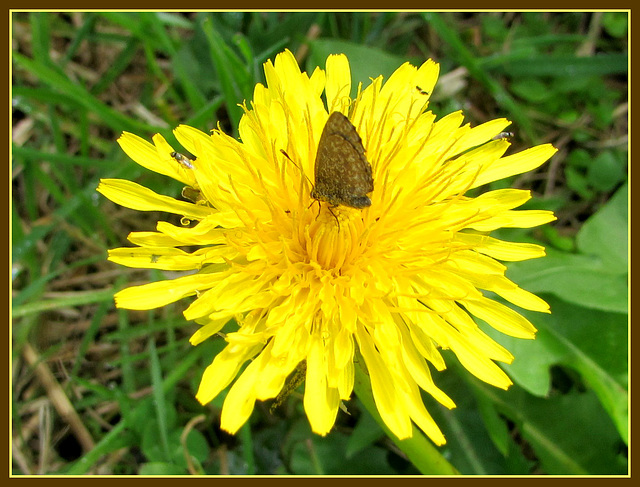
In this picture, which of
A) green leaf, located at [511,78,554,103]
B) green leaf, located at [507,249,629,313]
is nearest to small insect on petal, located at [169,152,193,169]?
green leaf, located at [507,249,629,313]

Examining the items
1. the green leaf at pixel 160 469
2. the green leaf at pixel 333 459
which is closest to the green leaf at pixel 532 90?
the green leaf at pixel 333 459

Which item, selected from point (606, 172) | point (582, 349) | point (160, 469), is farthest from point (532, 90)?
point (160, 469)

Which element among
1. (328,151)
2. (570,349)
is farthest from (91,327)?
(570,349)

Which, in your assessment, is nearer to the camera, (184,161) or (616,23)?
(184,161)

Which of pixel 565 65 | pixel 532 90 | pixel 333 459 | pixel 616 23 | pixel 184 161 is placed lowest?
pixel 333 459

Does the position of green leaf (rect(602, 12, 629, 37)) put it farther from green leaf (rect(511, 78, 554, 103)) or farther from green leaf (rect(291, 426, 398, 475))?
green leaf (rect(291, 426, 398, 475))

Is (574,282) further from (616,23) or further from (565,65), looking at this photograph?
(616,23)

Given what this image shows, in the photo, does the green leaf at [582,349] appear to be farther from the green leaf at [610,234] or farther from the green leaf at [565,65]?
the green leaf at [565,65]
